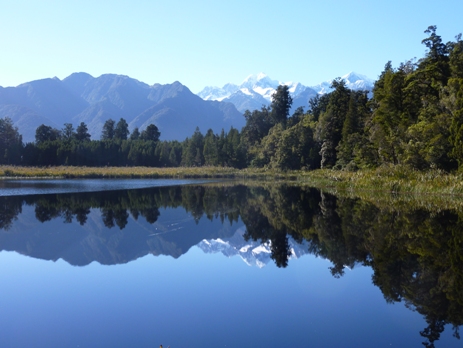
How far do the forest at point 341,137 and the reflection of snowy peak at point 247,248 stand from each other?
23.0 meters

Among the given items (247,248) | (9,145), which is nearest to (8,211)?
(247,248)

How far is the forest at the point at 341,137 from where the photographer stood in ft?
116

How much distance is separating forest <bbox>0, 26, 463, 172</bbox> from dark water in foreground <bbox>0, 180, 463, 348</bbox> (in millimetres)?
17944

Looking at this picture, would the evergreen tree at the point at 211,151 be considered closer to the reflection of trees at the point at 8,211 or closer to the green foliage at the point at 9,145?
the green foliage at the point at 9,145

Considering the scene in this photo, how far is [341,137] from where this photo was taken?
2408 inches

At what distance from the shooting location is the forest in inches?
1395

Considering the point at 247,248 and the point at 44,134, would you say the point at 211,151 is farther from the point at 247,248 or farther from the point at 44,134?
the point at 247,248

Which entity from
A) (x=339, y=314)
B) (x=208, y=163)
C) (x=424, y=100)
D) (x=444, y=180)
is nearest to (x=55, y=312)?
(x=339, y=314)

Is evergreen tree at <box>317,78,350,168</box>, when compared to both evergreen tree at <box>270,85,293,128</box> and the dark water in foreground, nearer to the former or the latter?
evergreen tree at <box>270,85,293,128</box>

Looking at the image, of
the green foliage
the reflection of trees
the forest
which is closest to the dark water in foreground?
the reflection of trees

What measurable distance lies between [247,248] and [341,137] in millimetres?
50523

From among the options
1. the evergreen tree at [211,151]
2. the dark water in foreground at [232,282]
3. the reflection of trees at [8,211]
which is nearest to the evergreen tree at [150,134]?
the evergreen tree at [211,151]

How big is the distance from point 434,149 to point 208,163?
2559 inches

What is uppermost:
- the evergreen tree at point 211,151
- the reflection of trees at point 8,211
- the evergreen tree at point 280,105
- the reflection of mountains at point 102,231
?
the evergreen tree at point 280,105
